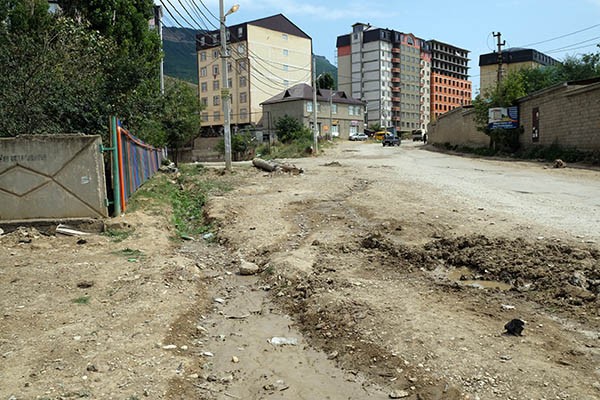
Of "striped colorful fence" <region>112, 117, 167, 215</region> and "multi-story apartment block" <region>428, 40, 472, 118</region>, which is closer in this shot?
"striped colorful fence" <region>112, 117, 167, 215</region>

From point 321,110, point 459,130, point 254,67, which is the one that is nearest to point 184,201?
point 459,130

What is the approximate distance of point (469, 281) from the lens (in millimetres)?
5711

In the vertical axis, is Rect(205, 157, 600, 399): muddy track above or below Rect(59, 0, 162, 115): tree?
below

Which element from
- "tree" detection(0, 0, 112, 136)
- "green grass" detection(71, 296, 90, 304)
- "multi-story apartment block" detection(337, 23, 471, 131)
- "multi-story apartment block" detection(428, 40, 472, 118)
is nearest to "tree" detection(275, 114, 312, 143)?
"tree" detection(0, 0, 112, 136)

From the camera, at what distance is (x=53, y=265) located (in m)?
6.34

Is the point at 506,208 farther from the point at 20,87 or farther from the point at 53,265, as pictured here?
the point at 20,87

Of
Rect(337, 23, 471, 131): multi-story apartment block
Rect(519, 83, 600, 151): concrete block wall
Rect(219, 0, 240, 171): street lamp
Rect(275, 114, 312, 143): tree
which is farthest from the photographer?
Rect(337, 23, 471, 131): multi-story apartment block

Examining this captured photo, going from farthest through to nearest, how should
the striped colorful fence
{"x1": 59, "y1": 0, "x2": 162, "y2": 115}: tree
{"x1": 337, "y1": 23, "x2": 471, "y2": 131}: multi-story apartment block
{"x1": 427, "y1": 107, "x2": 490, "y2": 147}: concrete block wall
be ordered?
1. {"x1": 337, "y1": 23, "x2": 471, "y2": 131}: multi-story apartment block
2. {"x1": 427, "y1": 107, "x2": 490, "y2": 147}: concrete block wall
3. {"x1": 59, "y1": 0, "x2": 162, "y2": 115}: tree
4. the striped colorful fence

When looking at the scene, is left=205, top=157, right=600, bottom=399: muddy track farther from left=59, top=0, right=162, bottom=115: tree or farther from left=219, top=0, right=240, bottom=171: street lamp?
left=219, top=0, right=240, bottom=171: street lamp

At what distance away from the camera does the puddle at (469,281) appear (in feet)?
17.9

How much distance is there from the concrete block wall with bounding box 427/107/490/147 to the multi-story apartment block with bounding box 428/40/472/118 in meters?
78.2

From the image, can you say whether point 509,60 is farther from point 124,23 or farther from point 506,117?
point 124,23

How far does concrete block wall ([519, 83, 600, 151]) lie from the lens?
19953 millimetres

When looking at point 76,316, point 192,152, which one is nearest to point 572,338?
point 76,316
